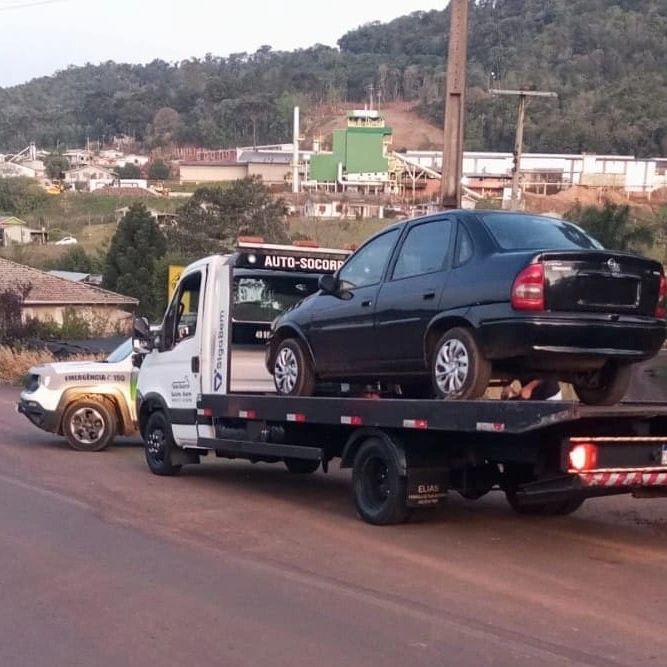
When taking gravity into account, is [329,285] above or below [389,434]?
above

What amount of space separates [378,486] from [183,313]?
13.4 ft

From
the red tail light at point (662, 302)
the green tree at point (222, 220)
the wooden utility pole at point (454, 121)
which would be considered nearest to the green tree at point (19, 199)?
the green tree at point (222, 220)

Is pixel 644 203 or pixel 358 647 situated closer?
pixel 358 647

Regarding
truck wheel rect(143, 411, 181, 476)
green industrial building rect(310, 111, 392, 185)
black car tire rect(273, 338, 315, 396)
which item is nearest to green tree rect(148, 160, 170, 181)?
green industrial building rect(310, 111, 392, 185)

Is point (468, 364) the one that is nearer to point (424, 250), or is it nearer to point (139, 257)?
point (424, 250)

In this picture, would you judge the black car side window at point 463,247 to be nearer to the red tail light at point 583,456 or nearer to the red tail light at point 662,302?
the red tail light at point 662,302

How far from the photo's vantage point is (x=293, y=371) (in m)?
11.7

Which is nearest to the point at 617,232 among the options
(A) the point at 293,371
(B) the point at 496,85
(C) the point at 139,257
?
(A) the point at 293,371

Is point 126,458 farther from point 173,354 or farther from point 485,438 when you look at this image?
point 485,438

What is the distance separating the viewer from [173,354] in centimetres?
1379

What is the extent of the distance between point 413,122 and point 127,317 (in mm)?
103155

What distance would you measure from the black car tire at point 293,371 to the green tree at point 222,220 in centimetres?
4335

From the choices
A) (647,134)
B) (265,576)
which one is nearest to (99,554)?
(265,576)

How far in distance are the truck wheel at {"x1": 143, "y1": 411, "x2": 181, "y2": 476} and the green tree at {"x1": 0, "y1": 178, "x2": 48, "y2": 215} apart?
9525 centimetres
